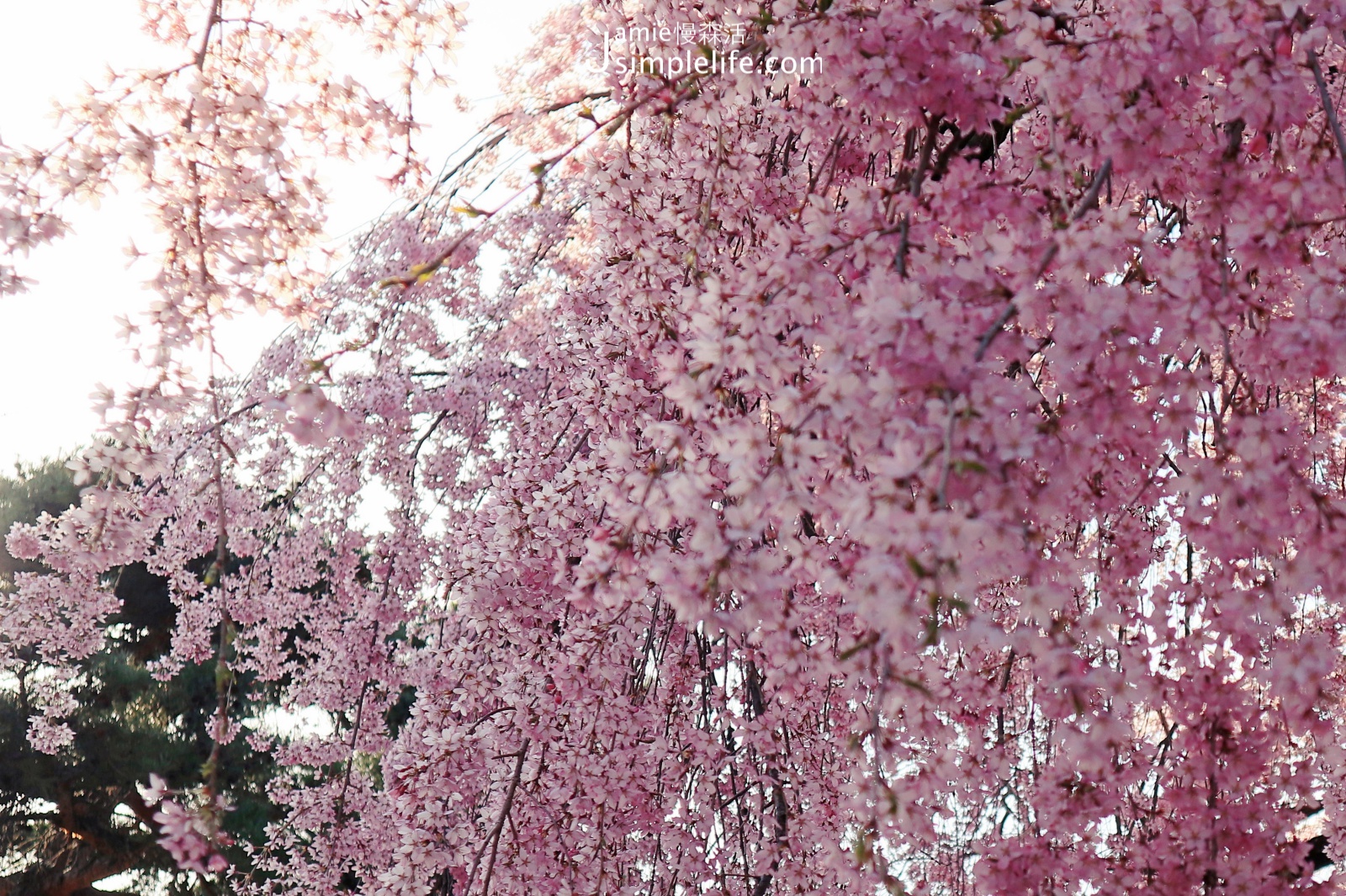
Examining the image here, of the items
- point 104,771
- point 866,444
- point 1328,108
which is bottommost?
point 866,444

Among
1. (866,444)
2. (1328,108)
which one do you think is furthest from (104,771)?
(1328,108)

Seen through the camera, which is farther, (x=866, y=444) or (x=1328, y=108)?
(x=1328, y=108)

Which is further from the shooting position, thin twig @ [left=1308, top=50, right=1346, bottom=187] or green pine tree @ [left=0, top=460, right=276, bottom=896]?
green pine tree @ [left=0, top=460, right=276, bottom=896]

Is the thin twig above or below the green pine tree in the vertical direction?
below

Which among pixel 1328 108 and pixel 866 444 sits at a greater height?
pixel 1328 108

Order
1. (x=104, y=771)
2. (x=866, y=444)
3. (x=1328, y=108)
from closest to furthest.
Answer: (x=866, y=444)
(x=1328, y=108)
(x=104, y=771)

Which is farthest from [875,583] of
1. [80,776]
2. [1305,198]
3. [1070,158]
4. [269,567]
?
[80,776]

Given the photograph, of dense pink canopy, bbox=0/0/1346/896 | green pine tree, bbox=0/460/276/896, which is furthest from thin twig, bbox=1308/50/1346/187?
green pine tree, bbox=0/460/276/896

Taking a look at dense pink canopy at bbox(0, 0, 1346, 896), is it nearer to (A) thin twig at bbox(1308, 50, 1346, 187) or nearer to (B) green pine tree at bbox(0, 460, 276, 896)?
(A) thin twig at bbox(1308, 50, 1346, 187)

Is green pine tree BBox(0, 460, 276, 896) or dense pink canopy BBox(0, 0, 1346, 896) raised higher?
green pine tree BBox(0, 460, 276, 896)

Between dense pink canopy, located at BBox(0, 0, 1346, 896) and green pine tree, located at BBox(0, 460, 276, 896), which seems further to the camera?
green pine tree, located at BBox(0, 460, 276, 896)

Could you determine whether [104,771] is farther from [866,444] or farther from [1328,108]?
[1328,108]

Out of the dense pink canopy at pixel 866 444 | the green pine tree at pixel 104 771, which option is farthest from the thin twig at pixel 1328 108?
the green pine tree at pixel 104 771

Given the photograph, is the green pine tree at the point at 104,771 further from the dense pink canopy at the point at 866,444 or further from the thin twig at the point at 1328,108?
the thin twig at the point at 1328,108
